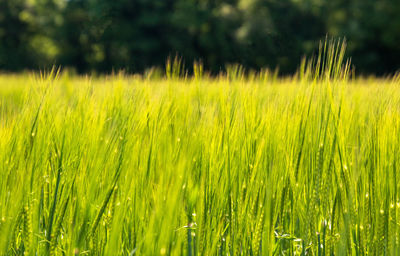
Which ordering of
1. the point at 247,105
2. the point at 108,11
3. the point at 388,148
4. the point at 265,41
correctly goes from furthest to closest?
the point at 108,11, the point at 265,41, the point at 247,105, the point at 388,148

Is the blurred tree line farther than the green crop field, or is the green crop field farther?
the blurred tree line

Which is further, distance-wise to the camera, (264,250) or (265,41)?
(265,41)

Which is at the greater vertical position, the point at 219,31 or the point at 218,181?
the point at 218,181

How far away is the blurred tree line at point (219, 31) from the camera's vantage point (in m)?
17.7

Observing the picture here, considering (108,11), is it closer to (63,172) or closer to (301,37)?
(301,37)

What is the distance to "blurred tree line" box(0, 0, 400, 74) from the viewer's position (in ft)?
57.9

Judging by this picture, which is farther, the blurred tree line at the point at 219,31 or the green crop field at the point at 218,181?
the blurred tree line at the point at 219,31

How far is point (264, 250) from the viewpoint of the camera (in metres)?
1.22

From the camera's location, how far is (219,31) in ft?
63.8

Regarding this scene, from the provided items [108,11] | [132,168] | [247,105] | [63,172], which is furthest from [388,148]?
[108,11]

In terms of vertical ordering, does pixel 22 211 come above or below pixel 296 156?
below

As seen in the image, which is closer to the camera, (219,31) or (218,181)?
(218,181)

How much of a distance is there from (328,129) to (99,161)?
61 centimetres

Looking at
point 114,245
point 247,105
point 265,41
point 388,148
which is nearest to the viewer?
point 114,245
